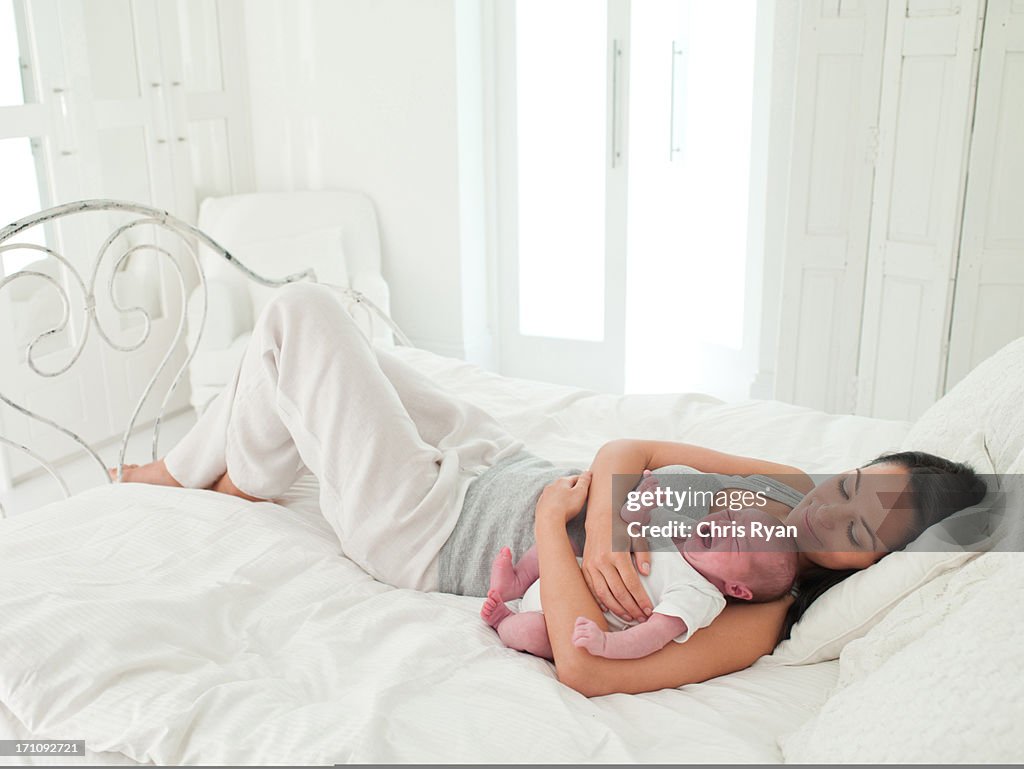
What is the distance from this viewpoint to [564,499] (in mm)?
1593

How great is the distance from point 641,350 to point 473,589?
3273 millimetres

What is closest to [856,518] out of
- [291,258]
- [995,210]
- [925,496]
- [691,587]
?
[925,496]

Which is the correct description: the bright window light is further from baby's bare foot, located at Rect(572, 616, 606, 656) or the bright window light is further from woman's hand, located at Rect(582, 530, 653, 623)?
baby's bare foot, located at Rect(572, 616, 606, 656)

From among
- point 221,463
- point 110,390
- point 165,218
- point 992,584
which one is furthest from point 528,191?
point 992,584

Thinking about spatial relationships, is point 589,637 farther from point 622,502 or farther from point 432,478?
point 432,478

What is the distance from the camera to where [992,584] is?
1138 millimetres

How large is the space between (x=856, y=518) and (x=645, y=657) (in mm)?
358

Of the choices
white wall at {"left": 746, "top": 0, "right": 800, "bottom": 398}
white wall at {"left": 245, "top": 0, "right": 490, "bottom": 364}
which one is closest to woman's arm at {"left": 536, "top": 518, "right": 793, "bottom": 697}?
white wall at {"left": 746, "top": 0, "right": 800, "bottom": 398}

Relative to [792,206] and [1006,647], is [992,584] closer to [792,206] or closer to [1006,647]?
[1006,647]

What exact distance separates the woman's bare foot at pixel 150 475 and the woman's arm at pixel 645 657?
0.87 metres

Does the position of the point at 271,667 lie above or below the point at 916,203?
below

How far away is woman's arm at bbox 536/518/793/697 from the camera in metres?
1.33

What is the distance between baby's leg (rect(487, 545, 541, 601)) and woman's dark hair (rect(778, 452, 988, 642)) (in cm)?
40

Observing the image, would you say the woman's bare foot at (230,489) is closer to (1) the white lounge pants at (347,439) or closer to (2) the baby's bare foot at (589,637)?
(1) the white lounge pants at (347,439)
